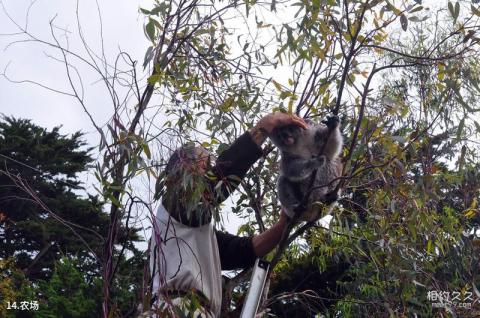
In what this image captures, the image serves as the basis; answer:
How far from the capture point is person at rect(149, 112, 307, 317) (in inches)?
122

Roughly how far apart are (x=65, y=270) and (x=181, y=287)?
6951mm

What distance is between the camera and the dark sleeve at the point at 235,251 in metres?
3.73

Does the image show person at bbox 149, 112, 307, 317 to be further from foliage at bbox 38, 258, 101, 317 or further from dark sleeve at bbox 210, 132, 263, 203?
foliage at bbox 38, 258, 101, 317

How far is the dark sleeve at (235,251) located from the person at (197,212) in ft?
0.52

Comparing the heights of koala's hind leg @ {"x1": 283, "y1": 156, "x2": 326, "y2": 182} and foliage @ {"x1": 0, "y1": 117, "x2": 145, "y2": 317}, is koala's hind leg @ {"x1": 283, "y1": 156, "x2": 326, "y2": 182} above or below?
below

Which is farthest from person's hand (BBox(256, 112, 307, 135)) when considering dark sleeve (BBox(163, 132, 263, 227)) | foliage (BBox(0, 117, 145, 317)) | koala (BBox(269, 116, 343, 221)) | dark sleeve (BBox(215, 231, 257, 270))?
foliage (BBox(0, 117, 145, 317))

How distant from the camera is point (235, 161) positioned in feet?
10.9

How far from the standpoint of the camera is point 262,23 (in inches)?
167

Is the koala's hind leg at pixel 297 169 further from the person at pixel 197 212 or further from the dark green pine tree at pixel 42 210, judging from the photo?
the dark green pine tree at pixel 42 210

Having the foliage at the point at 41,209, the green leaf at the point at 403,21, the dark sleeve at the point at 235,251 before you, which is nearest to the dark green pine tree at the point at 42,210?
the foliage at the point at 41,209

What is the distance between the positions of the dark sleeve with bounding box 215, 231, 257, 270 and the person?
158 millimetres

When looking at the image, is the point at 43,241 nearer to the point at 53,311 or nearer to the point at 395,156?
the point at 53,311

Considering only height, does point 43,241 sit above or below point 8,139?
below

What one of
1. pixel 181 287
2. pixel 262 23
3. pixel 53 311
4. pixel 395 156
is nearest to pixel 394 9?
pixel 395 156
